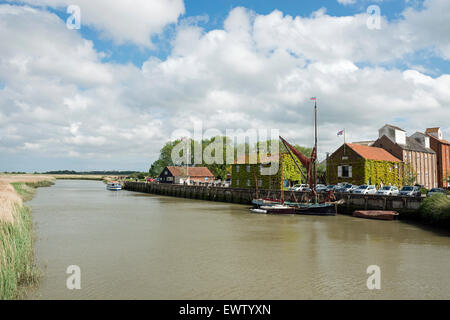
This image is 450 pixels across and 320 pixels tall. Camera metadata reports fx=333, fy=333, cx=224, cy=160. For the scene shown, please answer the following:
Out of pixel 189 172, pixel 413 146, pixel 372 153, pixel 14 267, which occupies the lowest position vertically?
pixel 14 267

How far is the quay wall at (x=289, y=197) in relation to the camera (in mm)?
34625

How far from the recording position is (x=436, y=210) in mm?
29406

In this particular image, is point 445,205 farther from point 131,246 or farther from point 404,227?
point 131,246

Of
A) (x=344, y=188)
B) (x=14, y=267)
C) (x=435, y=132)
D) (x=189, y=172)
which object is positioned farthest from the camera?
(x=189, y=172)

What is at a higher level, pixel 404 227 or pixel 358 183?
pixel 358 183

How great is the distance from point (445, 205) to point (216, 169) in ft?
297

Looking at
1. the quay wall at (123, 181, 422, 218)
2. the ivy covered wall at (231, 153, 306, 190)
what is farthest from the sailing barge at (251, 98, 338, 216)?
the ivy covered wall at (231, 153, 306, 190)

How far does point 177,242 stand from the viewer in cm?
2252

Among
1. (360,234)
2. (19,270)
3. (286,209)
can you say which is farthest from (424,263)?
(286,209)

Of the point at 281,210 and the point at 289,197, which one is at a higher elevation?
the point at 289,197

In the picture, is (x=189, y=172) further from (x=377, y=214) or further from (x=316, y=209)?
(x=377, y=214)

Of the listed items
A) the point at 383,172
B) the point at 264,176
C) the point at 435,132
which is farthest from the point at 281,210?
the point at 435,132

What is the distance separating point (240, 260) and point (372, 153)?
1827 inches

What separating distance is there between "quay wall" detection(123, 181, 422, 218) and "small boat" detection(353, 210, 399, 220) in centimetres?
131
